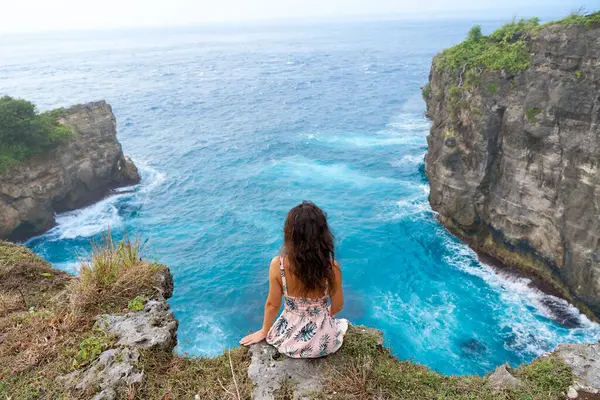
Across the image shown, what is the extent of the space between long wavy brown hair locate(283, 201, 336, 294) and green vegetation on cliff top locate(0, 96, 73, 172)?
3624 cm

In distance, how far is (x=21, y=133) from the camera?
35000 millimetres

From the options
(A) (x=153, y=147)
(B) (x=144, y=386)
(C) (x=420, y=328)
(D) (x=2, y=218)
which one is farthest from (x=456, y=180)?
(A) (x=153, y=147)

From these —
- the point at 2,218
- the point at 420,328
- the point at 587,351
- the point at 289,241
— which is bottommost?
the point at 420,328

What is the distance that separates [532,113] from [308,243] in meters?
23.9

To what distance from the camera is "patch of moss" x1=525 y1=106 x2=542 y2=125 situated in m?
24.4

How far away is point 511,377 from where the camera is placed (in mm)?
7109

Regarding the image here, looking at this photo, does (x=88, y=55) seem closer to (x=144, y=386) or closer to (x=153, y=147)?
(x=153, y=147)

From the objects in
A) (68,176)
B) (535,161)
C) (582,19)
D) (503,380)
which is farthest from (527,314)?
(68,176)

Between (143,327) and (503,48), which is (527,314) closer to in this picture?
(503,48)

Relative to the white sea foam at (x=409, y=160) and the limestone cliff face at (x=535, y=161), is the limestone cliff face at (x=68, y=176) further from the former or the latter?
the limestone cliff face at (x=535, y=161)

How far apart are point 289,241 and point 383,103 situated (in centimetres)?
6744

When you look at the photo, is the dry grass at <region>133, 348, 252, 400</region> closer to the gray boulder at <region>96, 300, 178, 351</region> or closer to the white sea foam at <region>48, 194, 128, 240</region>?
the gray boulder at <region>96, 300, 178, 351</region>

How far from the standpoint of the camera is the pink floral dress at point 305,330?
6.44 metres

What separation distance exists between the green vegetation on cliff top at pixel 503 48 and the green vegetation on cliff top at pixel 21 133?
108 feet
